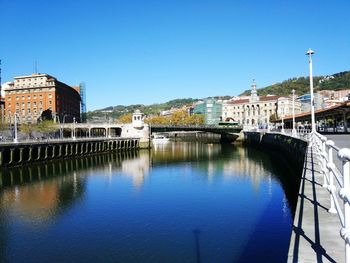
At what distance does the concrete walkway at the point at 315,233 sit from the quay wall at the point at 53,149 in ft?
156

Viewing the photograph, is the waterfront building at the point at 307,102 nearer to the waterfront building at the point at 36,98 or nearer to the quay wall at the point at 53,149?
the quay wall at the point at 53,149

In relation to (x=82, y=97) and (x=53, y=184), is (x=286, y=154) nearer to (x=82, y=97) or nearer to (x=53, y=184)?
(x=53, y=184)

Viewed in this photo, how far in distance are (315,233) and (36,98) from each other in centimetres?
12196

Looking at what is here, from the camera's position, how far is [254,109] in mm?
164875

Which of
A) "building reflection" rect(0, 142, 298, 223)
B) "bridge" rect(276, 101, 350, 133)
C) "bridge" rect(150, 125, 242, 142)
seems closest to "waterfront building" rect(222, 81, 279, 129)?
"bridge" rect(150, 125, 242, 142)

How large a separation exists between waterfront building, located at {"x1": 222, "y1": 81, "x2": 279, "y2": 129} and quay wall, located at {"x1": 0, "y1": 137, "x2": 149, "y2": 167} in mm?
84088

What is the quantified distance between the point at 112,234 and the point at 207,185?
17.1 m

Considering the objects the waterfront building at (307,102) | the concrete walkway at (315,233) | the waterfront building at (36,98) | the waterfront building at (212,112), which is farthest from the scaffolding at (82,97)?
the concrete walkway at (315,233)

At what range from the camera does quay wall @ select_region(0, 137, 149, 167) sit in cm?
5072

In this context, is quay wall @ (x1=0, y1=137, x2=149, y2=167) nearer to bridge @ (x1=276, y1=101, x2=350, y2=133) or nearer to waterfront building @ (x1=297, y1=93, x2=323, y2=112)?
bridge @ (x1=276, y1=101, x2=350, y2=133)

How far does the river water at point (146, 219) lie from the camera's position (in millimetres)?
16017

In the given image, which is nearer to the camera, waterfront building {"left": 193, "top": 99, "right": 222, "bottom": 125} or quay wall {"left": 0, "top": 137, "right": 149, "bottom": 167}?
quay wall {"left": 0, "top": 137, "right": 149, "bottom": 167}

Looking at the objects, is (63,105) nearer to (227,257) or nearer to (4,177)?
(4,177)

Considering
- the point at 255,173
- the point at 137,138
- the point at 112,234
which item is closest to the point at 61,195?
the point at 112,234
